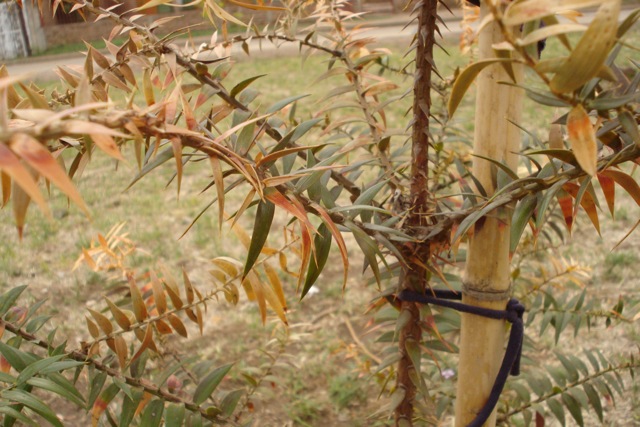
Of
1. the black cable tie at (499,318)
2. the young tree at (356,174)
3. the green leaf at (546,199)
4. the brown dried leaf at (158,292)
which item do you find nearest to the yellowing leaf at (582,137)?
the young tree at (356,174)

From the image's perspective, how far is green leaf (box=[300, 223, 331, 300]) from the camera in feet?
1.65

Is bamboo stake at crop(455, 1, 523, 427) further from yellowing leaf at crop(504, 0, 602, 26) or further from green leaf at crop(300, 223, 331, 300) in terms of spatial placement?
yellowing leaf at crop(504, 0, 602, 26)

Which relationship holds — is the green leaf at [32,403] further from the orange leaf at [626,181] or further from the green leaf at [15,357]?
the orange leaf at [626,181]

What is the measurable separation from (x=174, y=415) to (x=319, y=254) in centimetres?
28

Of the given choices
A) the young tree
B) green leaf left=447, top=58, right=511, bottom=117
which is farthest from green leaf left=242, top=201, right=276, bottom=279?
green leaf left=447, top=58, right=511, bottom=117

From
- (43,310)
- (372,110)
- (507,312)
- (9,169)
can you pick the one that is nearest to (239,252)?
(43,310)

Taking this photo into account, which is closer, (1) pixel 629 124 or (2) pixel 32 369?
(1) pixel 629 124

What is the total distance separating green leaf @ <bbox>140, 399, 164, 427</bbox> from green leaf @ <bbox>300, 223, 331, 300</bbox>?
0.26 m

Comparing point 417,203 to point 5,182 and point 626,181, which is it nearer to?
point 626,181

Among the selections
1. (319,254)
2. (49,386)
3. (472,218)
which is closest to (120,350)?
(49,386)

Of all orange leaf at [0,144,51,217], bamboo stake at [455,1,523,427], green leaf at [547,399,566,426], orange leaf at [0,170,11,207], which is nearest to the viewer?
orange leaf at [0,144,51,217]

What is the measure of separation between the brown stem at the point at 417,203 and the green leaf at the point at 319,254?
0.09m

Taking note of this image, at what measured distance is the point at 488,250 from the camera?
0.66 metres

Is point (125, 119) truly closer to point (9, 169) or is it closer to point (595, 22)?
point (9, 169)
